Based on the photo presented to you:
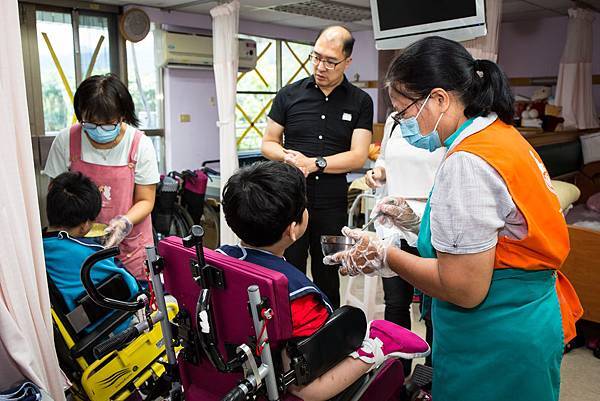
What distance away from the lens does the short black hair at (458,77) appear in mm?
1096

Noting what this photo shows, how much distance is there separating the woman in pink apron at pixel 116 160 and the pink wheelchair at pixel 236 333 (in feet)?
2.54

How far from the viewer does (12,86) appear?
1.17 metres

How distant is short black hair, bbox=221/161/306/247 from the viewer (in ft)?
4.20

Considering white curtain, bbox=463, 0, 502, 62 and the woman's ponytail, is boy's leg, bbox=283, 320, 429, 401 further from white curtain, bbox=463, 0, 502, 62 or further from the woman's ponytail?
white curtain, bbox=463, 0, 502, 62

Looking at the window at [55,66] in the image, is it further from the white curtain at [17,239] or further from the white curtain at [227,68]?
the white curtain at [17,239]

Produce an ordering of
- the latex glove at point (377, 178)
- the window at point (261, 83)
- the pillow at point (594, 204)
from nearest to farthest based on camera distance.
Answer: the latex glove at point (377, 178) → the pillow at point (594, 204) → the window at point (261, 83)

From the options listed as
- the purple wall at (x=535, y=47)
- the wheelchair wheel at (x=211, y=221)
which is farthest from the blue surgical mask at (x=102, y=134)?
the purple wall at (x=535, y=47)

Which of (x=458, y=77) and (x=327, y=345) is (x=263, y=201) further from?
(x=458, y=77)

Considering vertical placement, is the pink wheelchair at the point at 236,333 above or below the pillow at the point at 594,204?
above

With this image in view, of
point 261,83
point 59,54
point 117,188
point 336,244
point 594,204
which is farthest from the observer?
point 261,83

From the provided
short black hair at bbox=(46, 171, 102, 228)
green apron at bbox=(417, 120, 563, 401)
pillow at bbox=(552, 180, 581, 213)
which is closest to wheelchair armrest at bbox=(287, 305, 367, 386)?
green apron at bbox=(417, 120, 563, 401)

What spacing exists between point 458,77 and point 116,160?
1.50m

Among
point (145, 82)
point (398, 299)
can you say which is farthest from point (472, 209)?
point (145, 82)

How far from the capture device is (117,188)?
210 cm
